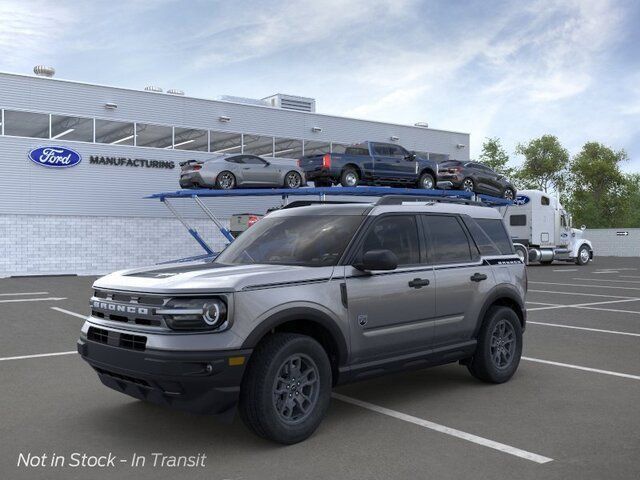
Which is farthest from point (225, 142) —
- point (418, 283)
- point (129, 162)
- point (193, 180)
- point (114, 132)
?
point (418, 283)

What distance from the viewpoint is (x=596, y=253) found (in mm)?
53219

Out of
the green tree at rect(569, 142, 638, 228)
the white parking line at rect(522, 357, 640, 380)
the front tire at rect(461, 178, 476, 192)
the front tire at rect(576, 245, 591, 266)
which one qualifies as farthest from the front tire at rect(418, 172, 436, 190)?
the green tree at rect(569, 142, 638, 228)

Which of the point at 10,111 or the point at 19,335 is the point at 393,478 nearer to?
the point at 19,335

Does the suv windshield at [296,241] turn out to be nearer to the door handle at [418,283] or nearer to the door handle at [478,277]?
the door handle at [418,283]

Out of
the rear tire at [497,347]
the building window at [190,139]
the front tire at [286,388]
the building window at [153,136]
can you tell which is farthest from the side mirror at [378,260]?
the building window at [190,139]

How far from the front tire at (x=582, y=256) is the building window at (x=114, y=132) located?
23395 millimetres

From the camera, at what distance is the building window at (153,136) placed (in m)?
30.2

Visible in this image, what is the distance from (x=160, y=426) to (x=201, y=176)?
19996 millimetres

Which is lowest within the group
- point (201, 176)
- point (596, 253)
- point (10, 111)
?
point (596, 253)

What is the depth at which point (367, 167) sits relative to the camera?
23.5m

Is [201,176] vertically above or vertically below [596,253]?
above

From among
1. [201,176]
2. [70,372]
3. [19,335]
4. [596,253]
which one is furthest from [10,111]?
[596,253]

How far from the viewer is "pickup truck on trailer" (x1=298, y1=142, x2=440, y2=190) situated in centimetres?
2314

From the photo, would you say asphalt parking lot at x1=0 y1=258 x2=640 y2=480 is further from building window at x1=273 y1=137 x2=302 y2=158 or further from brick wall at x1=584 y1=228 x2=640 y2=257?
brick wall at x1=584 y1=228 x2=640 y2=257
